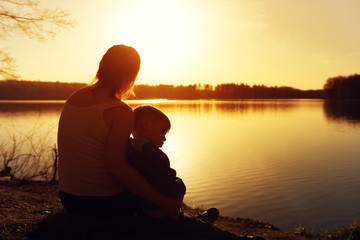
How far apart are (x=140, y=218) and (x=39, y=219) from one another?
187 cm

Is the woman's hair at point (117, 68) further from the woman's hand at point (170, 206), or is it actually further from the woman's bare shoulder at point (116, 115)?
the woman's hand at point (170, 206)

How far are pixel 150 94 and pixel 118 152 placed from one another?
416ft

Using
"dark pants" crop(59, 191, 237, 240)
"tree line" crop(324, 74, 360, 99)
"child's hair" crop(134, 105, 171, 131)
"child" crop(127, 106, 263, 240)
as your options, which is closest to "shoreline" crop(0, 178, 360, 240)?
"dark pants" crop(59, 191, 237, 240)

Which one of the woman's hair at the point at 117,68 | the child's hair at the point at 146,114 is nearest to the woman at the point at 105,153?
the woman's hair at the point at 117,68

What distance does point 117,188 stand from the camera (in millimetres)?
2709

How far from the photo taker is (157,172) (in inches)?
102

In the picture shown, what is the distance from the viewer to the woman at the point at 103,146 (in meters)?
2.49

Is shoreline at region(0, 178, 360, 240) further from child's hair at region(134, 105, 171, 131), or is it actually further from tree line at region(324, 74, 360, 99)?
tree line at region(324, 74, 360, 99)

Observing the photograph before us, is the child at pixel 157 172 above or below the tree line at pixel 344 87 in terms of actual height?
below

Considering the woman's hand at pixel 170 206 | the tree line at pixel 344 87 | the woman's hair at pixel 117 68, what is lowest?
the woman's hand at pixel 170 206

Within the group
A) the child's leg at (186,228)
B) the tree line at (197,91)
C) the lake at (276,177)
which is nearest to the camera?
the child's leg at (186,228)

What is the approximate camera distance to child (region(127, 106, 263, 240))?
260 centimetres

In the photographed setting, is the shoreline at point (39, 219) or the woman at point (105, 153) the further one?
the shoreline at point (39, 219)

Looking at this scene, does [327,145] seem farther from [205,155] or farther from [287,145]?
[205,155]
